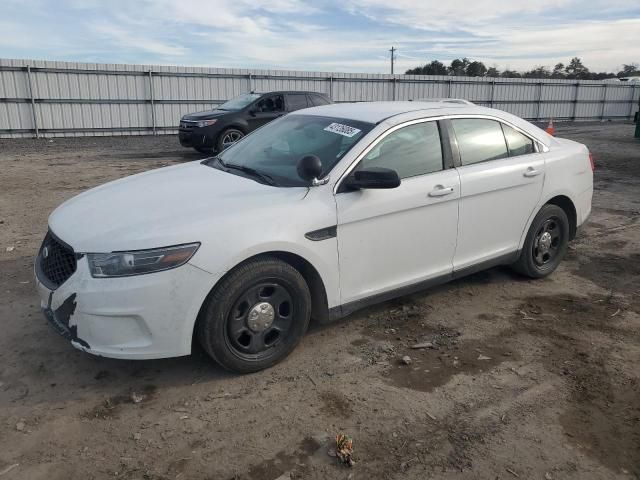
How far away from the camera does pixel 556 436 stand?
2967 mm

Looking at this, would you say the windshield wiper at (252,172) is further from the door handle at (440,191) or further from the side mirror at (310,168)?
the door handle at (440,191)

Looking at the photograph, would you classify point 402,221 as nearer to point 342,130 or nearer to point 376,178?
point 376,178

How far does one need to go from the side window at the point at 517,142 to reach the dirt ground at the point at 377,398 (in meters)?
1.25

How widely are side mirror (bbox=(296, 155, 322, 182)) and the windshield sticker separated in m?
0.51

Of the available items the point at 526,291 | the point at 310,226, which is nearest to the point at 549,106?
the point at 526,291

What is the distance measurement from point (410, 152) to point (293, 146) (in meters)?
0.89

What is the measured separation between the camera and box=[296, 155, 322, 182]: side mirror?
3.63 meters

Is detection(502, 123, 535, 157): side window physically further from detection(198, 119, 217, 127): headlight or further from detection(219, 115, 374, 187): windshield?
detection(198, 119, 217, 127): headlight

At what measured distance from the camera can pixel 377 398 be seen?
331 cm

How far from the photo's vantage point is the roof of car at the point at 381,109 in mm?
4254

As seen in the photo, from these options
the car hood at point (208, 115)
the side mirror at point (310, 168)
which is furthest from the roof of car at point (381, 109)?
the car hood at point (208, 115)

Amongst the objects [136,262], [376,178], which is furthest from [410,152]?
→ [136,262]

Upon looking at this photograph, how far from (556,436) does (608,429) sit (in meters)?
0.32

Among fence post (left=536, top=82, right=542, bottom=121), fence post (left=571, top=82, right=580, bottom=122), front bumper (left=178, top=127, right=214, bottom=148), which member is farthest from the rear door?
fence post (left=571, top=82, right=580, bottom=122)
